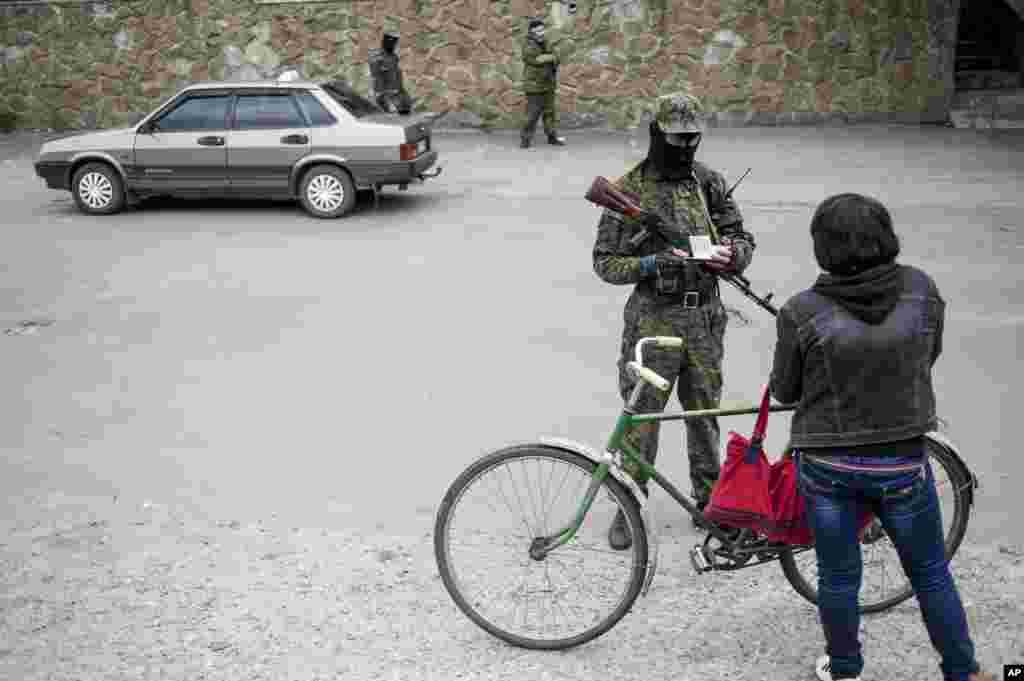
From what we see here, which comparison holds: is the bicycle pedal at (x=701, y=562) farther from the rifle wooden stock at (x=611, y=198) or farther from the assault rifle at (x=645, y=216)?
the rifle wooden stock at (x=611, y=198)

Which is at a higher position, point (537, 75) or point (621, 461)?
point (537, 75)

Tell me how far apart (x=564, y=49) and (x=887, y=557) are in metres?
15.4

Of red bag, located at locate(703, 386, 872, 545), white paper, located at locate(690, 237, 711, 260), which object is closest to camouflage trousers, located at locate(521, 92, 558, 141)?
white paper, located at locate(690, 237, 711, 260)

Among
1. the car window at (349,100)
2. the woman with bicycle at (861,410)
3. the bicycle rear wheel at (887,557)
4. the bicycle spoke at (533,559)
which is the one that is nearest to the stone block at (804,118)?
the car window at (349,100)

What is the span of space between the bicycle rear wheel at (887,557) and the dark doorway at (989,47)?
1662 centimetres

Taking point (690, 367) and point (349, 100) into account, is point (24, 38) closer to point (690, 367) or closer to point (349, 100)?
point (349, 100)

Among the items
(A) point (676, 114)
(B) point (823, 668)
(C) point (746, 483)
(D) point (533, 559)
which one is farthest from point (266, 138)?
(B) point (823, 668)

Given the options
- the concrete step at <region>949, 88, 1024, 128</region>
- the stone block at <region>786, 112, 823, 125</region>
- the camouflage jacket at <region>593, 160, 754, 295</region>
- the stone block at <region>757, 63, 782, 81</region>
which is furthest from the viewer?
the stone block at <region>786, 112, 823, 125</region>

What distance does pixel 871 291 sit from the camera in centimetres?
333

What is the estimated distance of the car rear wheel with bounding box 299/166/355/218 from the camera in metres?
12.6

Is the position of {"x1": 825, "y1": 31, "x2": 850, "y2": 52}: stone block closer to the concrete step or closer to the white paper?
the concrete step

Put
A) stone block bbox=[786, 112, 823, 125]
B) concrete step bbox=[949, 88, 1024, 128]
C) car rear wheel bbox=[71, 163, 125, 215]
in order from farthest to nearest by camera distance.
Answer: stone block bbox=[786, 112, 823, 125] → concrete step bbox=[949, 88, 1024, 128] → car rear wheel bbox=[71, 163, 125, 215]

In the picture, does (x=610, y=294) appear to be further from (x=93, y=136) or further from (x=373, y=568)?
(x=93, y=136)

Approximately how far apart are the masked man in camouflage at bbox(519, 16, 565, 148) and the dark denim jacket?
535 inches
